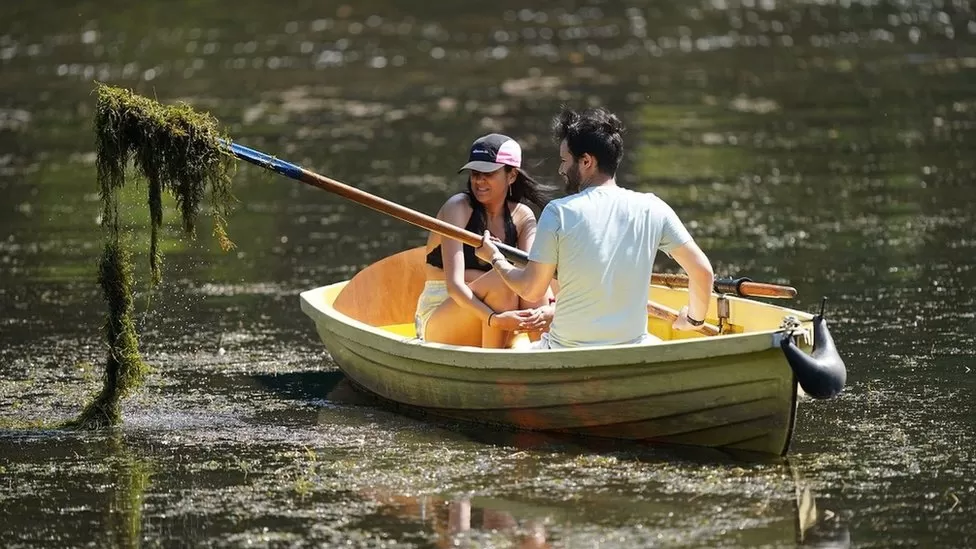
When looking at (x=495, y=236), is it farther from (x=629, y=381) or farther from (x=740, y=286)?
Answer: (x=629, y=381)

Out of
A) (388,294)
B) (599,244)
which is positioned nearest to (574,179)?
(599,244)

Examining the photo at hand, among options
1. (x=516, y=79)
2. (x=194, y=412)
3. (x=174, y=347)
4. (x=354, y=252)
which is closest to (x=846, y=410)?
(x=194, y=412)

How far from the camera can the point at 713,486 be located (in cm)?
702

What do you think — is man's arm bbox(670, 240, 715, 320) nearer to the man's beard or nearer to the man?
the man

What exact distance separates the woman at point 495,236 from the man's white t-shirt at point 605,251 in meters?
0.82

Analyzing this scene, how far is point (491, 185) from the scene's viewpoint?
8539mm

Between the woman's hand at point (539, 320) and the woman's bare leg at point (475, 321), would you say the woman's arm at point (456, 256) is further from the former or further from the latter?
the woman's hand at point (539, 320)

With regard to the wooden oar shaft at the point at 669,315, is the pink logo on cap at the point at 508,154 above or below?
above

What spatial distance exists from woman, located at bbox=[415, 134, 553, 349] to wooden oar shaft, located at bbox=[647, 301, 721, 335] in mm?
558

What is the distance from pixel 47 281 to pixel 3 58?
48.6 ft

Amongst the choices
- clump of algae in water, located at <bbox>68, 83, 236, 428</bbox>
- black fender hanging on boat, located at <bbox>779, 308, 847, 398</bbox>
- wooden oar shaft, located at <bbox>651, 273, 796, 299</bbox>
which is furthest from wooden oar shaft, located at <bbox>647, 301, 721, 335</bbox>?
clump of algae in water, located at <bbox>68, 83, 236, 428</bbox>

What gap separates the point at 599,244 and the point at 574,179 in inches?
13.2

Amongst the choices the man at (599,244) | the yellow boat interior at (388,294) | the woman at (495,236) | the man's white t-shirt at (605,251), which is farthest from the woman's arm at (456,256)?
the yellow boat interior at (388,294)

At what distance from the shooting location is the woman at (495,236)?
844 cm
